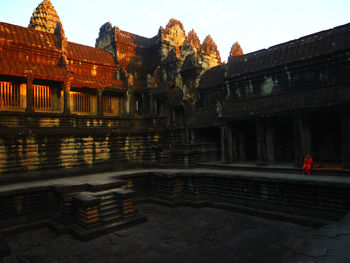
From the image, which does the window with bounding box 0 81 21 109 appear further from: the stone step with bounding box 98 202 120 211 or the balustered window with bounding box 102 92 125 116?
the stone step with bounding box 98 202 120 211

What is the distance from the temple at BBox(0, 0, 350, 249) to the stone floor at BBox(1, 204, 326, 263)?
128cm

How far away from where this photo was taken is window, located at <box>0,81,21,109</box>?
50.0ft

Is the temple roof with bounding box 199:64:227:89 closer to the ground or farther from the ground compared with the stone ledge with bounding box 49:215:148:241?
farther from the ground

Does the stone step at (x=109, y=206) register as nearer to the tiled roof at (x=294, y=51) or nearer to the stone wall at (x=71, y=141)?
the stone wall at (x=71, y=141)

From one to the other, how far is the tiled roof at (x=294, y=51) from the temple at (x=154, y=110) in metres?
0.07

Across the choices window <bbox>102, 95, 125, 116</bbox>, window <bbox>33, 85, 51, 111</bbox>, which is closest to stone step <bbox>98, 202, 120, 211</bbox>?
window <bbox>33, 85, 51, 111</bbox>

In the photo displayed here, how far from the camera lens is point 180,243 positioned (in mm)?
8008

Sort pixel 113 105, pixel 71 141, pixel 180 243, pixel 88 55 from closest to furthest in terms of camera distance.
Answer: pixel 180 243, pixel 71 141, pixel 88 55, pixel 113 105

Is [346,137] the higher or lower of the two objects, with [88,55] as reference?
lower

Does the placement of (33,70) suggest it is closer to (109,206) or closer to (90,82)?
(90,82)

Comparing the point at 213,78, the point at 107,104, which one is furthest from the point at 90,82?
the point at 213,78

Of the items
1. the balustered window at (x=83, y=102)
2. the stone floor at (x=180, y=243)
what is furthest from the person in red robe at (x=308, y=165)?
the balustered window at (x=83, y=102)

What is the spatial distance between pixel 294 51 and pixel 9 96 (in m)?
17.9

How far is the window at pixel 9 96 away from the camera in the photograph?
50.0 ft
